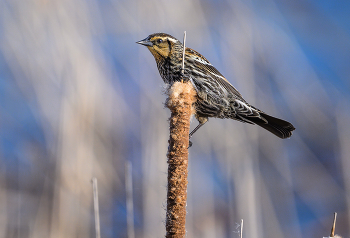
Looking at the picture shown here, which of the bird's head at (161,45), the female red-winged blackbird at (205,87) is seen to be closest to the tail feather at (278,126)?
the female red-winged blackbird at (205,87)

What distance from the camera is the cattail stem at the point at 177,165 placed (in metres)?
0.99

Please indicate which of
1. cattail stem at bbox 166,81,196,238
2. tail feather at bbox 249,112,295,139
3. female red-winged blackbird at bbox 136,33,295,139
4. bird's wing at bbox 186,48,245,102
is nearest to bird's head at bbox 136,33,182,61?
female red-winged blackbird at bbox 136,33,295,139

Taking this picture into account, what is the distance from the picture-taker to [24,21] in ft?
8.04

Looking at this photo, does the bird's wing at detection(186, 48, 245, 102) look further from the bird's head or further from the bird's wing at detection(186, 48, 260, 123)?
the bird's head

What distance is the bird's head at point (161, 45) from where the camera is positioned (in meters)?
2.10

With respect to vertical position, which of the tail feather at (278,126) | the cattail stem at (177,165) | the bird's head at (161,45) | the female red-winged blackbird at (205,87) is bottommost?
the cattail stem at (177,165)

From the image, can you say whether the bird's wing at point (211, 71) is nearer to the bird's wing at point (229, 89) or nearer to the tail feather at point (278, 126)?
the bird's wing at point (229, 89)

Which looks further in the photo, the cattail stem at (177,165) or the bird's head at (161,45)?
the bird's head at (161,45)

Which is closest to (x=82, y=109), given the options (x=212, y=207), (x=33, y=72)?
(x=33, y=72)

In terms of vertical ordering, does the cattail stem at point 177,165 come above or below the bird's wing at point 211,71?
below

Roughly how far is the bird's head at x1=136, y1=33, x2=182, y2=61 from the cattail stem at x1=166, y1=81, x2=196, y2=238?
0.94 metres

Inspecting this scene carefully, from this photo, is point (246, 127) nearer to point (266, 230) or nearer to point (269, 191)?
point (269, 191)

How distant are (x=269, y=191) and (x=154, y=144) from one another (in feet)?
3.04

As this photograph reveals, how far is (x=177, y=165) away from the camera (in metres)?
1.04
